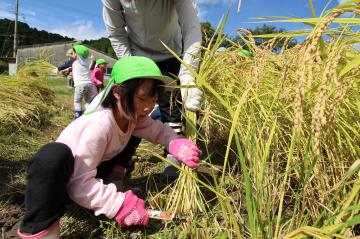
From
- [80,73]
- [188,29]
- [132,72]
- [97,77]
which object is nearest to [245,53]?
[188,29]

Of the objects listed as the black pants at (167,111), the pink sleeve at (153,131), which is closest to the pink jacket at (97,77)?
the black pants at (167,111)

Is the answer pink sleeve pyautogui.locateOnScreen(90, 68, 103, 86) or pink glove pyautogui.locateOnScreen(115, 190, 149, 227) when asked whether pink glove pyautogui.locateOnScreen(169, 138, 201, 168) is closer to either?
pink glove pyautogui.locateOnScreen(115, 190, 149, 227)

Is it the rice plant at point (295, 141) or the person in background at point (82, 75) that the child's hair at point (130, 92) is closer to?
the rice plant at point (295, 141)

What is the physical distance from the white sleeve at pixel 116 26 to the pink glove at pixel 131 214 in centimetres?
93

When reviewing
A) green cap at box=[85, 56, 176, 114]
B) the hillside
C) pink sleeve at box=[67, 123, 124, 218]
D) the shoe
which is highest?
the hillside

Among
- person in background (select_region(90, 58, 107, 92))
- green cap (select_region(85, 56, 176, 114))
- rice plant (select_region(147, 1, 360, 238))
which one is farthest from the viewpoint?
person in background (select_region(90, 58, 107, 92))

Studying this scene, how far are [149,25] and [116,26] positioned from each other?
0.18 metres

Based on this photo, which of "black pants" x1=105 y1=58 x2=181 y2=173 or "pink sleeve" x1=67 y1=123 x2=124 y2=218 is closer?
"pink sleeve" x1=67 y1=123 x2=124 y2=218

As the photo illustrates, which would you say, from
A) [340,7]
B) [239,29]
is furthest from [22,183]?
[340,7]

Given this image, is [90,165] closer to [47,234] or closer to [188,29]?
[47,234]

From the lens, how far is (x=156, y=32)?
1.81 metres

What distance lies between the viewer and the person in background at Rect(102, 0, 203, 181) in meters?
1.59

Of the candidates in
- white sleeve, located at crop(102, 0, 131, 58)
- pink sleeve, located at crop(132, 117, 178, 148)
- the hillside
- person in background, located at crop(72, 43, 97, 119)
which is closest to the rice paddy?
pink sleeve, located at crop(132, 117, 178, 148)

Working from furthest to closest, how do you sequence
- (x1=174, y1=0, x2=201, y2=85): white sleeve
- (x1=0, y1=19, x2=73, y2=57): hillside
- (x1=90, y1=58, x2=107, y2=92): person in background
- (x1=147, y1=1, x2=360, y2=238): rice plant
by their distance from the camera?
(x1=0, y1=19, x2=73, y2=57): hillside → (x1=90, y1=58, x2=107, y2=92): person in background → (x1=174, y1=0, x2=201, y2=85): white sleeve → (x1=147, y1=1, x2=360, y2=238): rice plant
